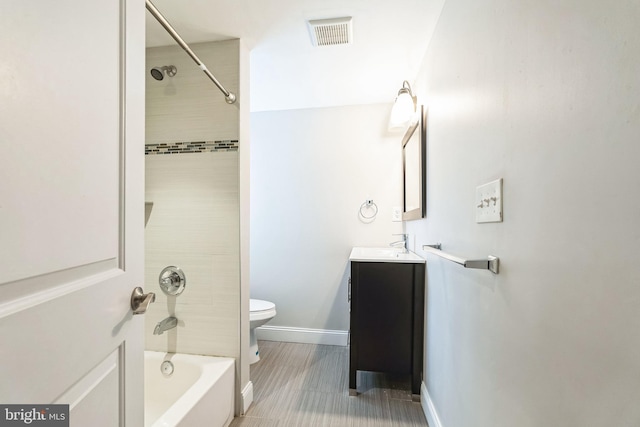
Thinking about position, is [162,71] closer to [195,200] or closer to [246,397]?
[195,200]

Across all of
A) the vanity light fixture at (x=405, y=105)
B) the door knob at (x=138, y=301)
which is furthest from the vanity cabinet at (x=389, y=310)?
the door knob at (x=138, y=301)

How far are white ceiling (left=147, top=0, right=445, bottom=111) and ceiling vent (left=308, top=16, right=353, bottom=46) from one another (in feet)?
0.11

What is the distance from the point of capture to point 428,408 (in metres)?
1.51

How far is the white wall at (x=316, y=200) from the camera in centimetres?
250

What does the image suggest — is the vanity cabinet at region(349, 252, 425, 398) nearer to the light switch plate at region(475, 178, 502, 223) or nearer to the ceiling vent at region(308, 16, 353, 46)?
the light switch plate at region(475, 178, 502, 223)

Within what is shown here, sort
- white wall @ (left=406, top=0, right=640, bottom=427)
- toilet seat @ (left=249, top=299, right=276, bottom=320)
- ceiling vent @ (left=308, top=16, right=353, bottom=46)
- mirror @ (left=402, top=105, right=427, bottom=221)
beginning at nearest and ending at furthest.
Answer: white wall @ (left=406, top=0, right=640, bottom=427) → ceiling vent @ (left=308, top=16, right=353, bottom=46) → mirror @ (left=402, top=105, right=427, bottom=221) → toilet seat @ (left=249, top=299, right=276, bottom=320)

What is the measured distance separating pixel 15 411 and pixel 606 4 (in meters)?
1.20

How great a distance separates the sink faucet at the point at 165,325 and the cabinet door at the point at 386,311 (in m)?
1.13

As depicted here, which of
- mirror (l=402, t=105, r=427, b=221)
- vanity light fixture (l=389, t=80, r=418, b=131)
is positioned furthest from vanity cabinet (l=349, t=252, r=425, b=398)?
vanity light fixture (l=389, t=80, r=418, b=131)

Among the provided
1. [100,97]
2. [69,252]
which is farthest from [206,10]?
[69,252]

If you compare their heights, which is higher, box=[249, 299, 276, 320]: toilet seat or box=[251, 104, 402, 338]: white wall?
box=[251, 104, 402, 338]: white wall

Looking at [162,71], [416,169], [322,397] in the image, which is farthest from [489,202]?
[162,71]

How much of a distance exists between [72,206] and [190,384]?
4.57 ft

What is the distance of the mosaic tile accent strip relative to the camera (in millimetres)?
1568
